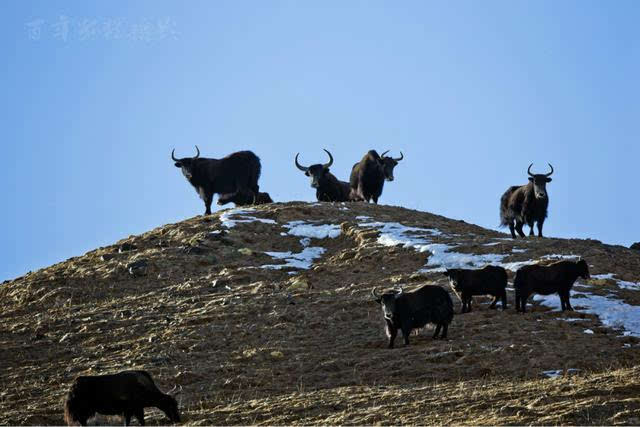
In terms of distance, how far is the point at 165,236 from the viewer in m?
30.7

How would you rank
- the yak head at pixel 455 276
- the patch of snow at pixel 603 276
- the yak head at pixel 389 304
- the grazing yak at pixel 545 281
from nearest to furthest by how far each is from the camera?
the yak head at pixel 389 304
the grazing yak at pixel 545 281
the yak head at pixel 455 276
the patch of snow at pixel 603 276

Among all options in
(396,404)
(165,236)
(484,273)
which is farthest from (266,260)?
(396,404)

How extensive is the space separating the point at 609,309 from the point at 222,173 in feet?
65.1

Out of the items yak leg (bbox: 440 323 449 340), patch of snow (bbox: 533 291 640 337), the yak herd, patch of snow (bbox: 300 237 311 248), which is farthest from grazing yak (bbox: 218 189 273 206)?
yak leg (bbox: 440 323 449 340)

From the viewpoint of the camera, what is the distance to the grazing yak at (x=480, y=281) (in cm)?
2030

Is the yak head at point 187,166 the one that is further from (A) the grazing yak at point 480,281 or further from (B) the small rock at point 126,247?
(A) the grazing yak at point 480,281

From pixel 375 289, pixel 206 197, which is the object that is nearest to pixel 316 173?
pixel 206 197

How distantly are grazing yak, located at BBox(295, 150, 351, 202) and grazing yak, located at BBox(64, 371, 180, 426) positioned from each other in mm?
25194

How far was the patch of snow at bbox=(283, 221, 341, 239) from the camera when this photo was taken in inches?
1160

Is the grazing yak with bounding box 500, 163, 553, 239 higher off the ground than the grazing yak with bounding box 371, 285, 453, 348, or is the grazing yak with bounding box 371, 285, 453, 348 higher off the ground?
the grazing yak with bounding box 500, 163, 553, 239

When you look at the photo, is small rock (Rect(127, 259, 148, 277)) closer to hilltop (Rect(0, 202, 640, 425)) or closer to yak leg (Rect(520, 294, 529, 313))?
hilltop (Rect(0, 202, 640, 425))

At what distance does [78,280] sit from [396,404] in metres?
15.5

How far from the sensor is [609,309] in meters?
19.9

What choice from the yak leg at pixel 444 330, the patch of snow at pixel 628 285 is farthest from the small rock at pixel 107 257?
the patch of snow at pixel 628 285
